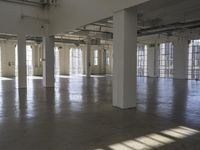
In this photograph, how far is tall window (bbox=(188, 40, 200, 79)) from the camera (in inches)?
632

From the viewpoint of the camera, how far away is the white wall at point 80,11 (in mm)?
5812

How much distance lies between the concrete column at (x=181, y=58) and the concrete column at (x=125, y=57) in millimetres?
11455

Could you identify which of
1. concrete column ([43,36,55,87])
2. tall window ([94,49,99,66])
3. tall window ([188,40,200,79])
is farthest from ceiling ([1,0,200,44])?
tall window ([94,49,99,66])

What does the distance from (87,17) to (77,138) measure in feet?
15.9

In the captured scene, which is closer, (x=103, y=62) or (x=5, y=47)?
(x=5, y=47)

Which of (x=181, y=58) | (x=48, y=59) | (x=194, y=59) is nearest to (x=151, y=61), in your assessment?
(x=181, y=58)

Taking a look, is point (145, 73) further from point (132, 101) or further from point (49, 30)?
point (132, 101)

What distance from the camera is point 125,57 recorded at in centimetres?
560

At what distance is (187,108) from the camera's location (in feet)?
18.2

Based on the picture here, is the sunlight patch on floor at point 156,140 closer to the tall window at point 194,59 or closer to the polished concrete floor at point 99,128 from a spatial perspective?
the polished concrete floor at point 99,128

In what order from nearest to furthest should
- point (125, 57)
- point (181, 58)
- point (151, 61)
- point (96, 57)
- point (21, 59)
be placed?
point (125, 57) < point (21, 59) < point (181, 58) < point (151, 61) < point (96, 57)

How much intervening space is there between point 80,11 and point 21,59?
4407 mm

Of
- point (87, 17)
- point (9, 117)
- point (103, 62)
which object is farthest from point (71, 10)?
point (103, 62)

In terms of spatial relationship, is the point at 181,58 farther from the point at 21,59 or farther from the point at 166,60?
the point at 21,59
